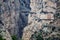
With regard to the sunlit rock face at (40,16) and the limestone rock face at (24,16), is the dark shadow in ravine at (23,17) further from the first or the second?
the sunlit rock face at (40,16)

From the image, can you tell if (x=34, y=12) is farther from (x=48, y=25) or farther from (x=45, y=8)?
(x=48, y=25)

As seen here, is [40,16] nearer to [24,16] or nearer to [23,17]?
[24,16]

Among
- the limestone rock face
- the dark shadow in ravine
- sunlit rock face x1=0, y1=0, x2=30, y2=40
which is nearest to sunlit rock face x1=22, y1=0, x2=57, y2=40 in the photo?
the limestone rock face

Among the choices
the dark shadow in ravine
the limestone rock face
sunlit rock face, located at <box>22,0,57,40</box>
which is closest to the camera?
sunlit rock face, located at <box>22,0,57,40</box>

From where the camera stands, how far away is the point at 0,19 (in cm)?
3170

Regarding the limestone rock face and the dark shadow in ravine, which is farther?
the dark shadow in ravine

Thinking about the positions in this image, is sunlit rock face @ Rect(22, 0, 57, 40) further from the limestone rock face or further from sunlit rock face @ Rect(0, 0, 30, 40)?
sunlit rock face @ Rect(0, 0, 30, 40)

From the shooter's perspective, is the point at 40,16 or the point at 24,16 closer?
the point at 40,16

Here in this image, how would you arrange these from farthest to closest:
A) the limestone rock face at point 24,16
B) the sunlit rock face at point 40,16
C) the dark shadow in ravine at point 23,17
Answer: the dark shadow in ravine at point 23,17, the limestone rock face at point 24,16, the sunlit rock face at point 40,16

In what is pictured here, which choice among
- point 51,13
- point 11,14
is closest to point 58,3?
point 51,13

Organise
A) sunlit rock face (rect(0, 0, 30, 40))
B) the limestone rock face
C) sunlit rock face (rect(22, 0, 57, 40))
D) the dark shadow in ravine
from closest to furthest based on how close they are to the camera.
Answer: sunlit rock face (rect(22, 0, 57, 40)) → the limestone rock face → sunlit rock face (rect(0, 0, 30, 40)) → the dark shadow in ravine

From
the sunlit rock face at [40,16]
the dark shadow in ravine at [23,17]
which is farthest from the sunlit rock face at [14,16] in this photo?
the sunlit rock face at [40,16]

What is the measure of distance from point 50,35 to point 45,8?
19.2 feet

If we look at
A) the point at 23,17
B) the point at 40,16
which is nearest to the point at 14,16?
the point at 23,17
